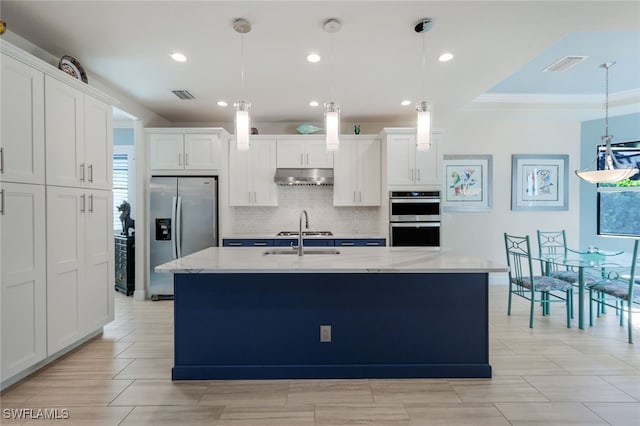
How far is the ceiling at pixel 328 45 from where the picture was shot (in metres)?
2.28

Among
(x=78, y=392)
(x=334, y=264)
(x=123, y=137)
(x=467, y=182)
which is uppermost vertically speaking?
(x=123, y=137)

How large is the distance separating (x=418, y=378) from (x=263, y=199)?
3316mm

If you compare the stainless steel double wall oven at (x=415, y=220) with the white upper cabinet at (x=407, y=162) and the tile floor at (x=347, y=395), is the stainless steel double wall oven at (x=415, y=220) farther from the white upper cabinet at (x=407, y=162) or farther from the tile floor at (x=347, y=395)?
the tile floor at (x=347, y=395)

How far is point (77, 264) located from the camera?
2.83 m

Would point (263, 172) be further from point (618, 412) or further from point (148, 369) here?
point (618, 412)

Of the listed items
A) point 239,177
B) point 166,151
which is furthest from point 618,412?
point 166,151

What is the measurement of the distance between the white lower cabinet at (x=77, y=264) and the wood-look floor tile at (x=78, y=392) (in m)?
0.36

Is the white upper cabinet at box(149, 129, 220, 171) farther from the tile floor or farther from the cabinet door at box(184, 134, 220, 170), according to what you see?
the tile floor

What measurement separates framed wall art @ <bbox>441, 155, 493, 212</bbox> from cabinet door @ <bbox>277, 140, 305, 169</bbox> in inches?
92.1

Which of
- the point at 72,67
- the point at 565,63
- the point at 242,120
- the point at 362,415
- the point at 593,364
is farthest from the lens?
the point at 565,63

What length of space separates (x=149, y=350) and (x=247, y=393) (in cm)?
127

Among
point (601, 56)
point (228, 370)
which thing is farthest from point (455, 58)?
point (228, 370)

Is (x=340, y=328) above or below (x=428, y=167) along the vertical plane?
below

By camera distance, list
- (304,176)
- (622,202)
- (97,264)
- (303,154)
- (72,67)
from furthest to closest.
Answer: (622,202) < (303,154) < (304,176) < (97,264) < (72,67)
